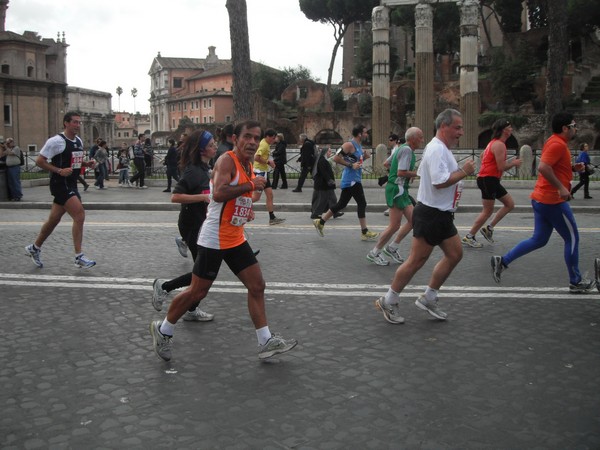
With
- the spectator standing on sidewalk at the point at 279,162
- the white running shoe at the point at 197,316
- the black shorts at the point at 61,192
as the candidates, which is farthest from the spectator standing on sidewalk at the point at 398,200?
the spectator standing on sidewalk at the point at 279,162

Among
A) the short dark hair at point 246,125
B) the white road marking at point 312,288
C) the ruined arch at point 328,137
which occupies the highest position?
the ruined arch at point 328,137

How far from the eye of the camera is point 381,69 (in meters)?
35.5

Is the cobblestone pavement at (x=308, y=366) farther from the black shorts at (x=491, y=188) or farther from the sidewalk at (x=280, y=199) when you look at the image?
the sidewalk at (x=280, y=199)

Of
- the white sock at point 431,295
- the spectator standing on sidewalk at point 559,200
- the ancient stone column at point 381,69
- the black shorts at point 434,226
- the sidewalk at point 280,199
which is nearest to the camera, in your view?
the black shorts at point 434,226

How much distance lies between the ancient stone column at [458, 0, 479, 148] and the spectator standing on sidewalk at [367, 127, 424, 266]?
2662cm

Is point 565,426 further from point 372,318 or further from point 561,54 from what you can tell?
point 561,54

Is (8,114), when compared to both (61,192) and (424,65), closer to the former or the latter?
(424,65)

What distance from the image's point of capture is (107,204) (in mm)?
16797

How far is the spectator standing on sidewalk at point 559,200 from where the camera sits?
21.9 ft

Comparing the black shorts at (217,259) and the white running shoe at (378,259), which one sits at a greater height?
the black shorts at (217,259)

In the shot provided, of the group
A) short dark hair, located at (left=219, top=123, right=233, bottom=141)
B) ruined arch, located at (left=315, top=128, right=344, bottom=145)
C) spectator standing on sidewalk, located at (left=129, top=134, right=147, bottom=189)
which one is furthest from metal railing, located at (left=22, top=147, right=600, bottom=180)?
ruined arch, located at (left=315, top=128, right=344, bottom=145)

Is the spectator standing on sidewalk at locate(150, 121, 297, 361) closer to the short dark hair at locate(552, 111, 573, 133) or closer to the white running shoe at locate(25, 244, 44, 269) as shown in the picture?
the short dark hair at locate(552, 111, 573, 133)

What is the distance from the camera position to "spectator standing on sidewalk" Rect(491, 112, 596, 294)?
6680 millimetres

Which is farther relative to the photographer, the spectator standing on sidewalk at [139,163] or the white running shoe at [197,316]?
the spectator standing on sidewalk at [139,163]
